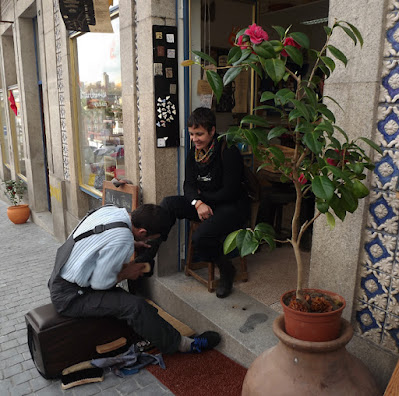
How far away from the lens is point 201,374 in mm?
3271

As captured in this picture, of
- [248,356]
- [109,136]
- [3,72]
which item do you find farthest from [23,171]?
[248,356]

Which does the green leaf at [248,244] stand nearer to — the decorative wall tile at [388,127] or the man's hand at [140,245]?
the decorative wall tile at [388,127]

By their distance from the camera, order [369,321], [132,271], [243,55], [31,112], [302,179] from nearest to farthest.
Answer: [243,55]
[302,179]
[369,321]
[132,271]
[31,112]

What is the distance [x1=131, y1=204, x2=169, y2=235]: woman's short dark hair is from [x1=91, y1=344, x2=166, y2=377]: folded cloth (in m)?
1.02

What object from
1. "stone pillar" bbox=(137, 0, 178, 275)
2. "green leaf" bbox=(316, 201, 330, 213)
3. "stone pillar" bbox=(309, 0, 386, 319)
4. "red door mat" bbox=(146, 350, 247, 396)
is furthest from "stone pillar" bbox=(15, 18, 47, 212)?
"green leaf" bbox=(316, 201, 330, 213)

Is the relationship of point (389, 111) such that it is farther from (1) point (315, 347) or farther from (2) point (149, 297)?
(2) point (149, 297)

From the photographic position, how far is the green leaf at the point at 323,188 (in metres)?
1.82

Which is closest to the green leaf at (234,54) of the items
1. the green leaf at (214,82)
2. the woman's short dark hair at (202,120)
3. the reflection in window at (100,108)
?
the green leaf at (214,82)

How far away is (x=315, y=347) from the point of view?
2166 mm

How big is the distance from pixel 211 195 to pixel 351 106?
1693 mm

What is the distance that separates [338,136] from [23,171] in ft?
30.1

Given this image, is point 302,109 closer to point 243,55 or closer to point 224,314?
point 243,55

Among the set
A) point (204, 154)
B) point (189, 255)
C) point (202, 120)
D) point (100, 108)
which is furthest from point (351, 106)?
point (100, 108)

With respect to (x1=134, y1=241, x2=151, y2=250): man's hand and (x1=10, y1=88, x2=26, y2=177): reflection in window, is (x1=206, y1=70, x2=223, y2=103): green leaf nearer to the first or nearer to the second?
(x1=134, y1=241, x2=151, y2=250): man's hand
